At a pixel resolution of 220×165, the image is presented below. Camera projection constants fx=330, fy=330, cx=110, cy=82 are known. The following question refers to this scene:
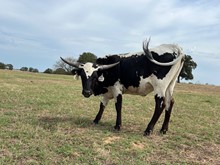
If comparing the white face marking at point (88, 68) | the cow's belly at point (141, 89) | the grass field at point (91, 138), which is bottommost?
the grass field at point (91, 138)

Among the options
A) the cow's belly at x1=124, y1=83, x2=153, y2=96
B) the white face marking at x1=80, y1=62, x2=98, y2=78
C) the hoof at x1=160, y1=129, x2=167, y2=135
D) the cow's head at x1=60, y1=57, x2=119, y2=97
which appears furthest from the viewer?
the hoof at x1=160, y1=129, x2=167, y2=135

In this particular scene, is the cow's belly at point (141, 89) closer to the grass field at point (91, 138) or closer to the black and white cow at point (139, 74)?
the black and white cow at point (139, 74)

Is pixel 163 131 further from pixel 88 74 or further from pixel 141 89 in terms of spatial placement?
pixel 88 74

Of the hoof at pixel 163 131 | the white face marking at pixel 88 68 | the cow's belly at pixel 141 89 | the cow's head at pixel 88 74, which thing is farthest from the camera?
the hoof at pixel 163 131

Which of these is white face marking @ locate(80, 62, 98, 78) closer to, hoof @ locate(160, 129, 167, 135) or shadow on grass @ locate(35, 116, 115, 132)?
shadow on grass @ locate(35, 116, 115, 132)

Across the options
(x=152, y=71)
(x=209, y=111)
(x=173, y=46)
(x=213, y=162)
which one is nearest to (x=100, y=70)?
(x=152, y=71)

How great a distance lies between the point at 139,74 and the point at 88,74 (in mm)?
1333

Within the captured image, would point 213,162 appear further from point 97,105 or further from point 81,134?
point 97,105

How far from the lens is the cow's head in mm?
8281

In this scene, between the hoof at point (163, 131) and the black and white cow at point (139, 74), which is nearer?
the black and white cow at point (139, 74)

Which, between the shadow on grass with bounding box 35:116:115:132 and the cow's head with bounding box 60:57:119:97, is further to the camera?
the shadow on grass with bounding box 35:116:115:132

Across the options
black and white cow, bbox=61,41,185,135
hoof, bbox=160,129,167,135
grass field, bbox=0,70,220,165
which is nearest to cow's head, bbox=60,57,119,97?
black and white cow, bbox=61,41,185,135

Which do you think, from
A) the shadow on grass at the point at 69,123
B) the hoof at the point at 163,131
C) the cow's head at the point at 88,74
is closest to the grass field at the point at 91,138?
the shadow on grass at the point at 69,123

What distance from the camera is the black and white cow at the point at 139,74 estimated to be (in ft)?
27.5
